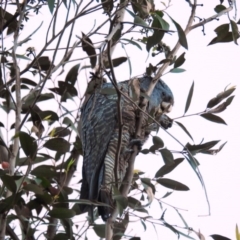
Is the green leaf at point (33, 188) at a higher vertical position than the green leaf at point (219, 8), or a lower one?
lower

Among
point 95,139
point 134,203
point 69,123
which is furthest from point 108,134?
point 69,123

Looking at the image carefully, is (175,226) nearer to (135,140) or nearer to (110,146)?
(135,140)

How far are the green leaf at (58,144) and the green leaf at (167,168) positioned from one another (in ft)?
1.09

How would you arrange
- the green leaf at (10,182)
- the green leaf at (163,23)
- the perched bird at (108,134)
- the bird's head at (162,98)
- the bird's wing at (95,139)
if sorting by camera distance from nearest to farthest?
the green leaf at (10,182), the green leaf at (163,23), the perched bird at (108,134), the bird's wing at (95,139), the bird's head at (162,98)

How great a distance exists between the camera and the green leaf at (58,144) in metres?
1.60

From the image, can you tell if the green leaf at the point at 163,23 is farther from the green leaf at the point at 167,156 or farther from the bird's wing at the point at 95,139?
the bird's wing at the point at 95,139

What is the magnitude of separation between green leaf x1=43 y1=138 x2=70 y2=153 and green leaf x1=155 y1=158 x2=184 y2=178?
0.33 m

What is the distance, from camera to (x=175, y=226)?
1619 millimetres

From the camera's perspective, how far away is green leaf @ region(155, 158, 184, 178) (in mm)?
1767

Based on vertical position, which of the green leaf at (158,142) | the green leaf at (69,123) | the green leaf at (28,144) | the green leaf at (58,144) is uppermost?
the green leaf at (158,142)

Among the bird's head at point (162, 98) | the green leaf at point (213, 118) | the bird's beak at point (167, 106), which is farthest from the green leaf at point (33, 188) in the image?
the bird's beak at point (167, 106)

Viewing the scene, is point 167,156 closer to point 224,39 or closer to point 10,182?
point 224,39

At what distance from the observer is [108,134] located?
256 centimetres

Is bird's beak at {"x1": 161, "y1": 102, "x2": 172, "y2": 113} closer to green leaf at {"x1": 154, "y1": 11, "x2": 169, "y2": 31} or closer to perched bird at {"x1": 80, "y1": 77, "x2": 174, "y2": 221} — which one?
perched bird at {"x1": 80, "y1": 77, "x2": 174, "y2": 221}
